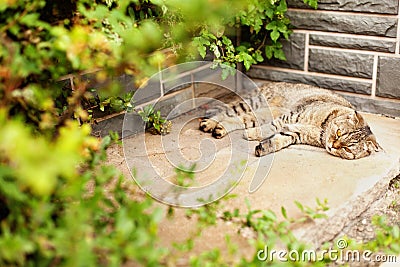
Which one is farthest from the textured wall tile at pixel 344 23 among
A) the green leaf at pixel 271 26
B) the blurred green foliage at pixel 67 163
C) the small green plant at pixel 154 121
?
the blurred green foliage at pixel 67 163

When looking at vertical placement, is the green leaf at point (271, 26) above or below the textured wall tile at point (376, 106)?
above

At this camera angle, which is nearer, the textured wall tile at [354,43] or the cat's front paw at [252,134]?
the cat's front paw at [252,134]

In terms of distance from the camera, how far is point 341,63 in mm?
4109

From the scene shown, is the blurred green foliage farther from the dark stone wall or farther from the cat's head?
the dark stone wall

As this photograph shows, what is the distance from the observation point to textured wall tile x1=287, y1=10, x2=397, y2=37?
3.88 metres

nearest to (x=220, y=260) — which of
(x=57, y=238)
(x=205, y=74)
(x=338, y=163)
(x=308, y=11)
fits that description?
(x=57, y=238)

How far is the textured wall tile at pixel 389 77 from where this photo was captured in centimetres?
392

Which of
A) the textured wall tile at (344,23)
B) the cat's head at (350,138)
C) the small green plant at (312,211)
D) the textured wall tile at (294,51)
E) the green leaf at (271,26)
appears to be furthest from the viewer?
the textured wall tile at (294,51)

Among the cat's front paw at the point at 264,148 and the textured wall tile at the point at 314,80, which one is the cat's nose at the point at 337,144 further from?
the textured wall tile at the point at 314,80

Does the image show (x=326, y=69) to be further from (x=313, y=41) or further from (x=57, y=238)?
(x=57, y=238)

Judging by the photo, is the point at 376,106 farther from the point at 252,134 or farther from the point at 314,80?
the point at 252,134

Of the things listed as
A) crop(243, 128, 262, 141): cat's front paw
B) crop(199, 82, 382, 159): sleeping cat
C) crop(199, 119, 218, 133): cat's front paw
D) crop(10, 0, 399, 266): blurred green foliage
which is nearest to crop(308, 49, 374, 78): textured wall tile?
crop(199, 82, 382, 159): sleeping cat

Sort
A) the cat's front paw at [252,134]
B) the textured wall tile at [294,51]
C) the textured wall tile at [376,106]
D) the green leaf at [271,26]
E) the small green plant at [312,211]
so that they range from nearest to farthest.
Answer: the small green plant at [312,211], the cat's front paw at [252,134], the textured wall tile at [376,106], the green leaf at [271,26], the textured wall tile at [294,51]

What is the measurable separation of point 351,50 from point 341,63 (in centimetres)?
12
